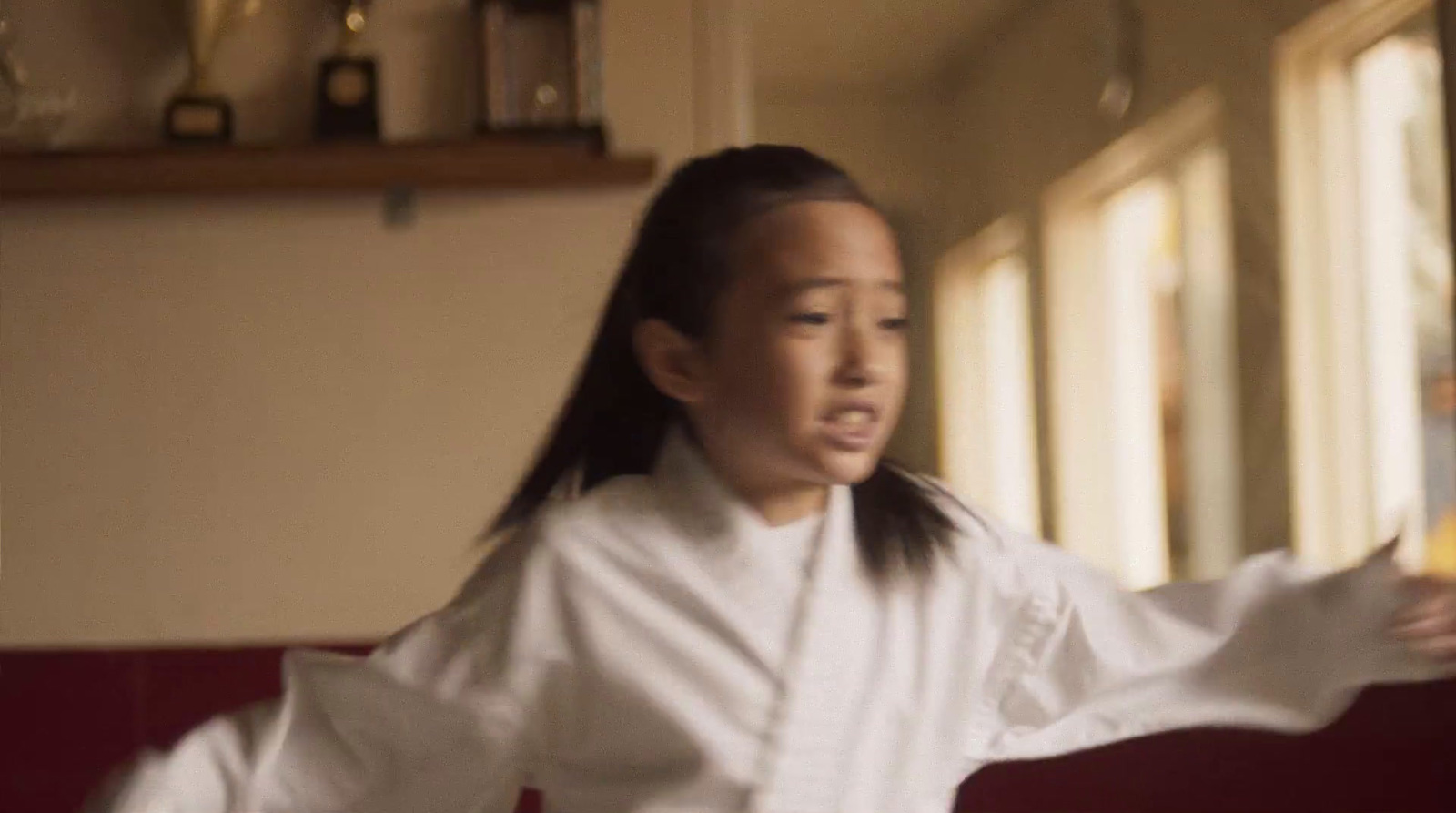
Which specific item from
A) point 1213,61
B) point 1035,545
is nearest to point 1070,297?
point 1213,61

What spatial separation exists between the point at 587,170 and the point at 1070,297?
4.07 ft

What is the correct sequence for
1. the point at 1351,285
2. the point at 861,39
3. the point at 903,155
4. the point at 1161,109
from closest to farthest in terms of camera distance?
the point at 1351,285 → the point at 1161,109 → the point at 861,39 → the point at 903,155

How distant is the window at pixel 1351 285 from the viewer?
210cm

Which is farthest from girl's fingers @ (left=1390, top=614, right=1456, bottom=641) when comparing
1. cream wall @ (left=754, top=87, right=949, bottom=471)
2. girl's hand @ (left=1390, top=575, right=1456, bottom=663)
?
cream wall @ (left=754, top=87, right=949, bottom=471)

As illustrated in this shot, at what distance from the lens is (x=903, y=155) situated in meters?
2.78

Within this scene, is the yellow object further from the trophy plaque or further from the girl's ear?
the girl's ear

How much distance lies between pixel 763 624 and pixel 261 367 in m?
1.07

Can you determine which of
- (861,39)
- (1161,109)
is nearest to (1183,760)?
(1161,109)

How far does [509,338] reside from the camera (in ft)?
6.21

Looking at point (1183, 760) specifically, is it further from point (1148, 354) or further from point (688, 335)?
point (1148, 354)

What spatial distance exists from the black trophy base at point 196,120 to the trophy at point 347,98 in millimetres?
96

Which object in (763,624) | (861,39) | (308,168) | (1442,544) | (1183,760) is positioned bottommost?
(1183,760)

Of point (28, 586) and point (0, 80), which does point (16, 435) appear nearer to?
point (28, 586)

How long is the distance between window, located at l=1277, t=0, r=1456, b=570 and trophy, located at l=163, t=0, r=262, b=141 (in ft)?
4.00
